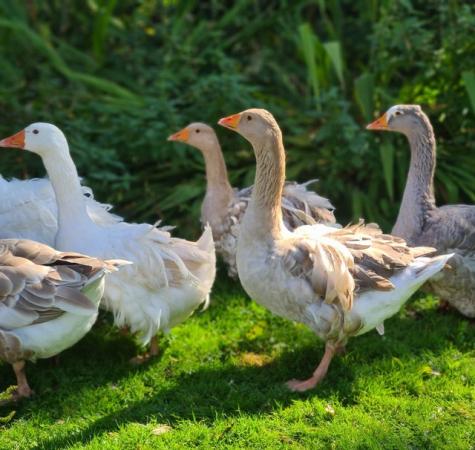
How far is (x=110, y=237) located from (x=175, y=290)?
1.79 ft

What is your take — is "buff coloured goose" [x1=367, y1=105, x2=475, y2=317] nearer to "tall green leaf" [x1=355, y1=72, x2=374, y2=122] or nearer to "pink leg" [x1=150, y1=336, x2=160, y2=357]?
"tall green leaf" [x1=355, y1=72, x2=374, y2=122]

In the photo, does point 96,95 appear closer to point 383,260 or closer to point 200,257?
point 200,257

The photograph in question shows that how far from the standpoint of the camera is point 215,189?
6289 millimetres

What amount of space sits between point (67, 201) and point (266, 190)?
1.30 metres

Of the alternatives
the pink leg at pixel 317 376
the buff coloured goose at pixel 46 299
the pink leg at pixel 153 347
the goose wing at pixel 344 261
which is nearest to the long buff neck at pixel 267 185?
the goose wing at pixel 344 261

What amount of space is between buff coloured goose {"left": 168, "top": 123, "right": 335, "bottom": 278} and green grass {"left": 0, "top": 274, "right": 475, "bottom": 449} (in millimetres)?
570

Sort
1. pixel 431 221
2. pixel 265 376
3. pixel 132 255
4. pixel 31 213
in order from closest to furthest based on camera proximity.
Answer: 1. pixel 132 255
2. pixel 265 376
3. pixel 431 221
4. pixel 31 213

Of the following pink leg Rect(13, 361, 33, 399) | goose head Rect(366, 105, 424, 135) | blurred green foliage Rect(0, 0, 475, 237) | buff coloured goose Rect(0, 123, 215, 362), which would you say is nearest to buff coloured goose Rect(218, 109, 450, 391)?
buff coloured goose Rect(0, 123, 215, 362)

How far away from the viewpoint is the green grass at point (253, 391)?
446 centimetres

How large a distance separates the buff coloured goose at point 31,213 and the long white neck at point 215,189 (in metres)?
0.86

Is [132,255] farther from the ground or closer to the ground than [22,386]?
farther from the ground

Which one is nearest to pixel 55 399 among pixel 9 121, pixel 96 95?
pixel 9 121

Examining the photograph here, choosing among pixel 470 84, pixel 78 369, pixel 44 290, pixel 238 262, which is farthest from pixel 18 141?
pixel 470 84

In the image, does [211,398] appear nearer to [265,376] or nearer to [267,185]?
[265,376]
